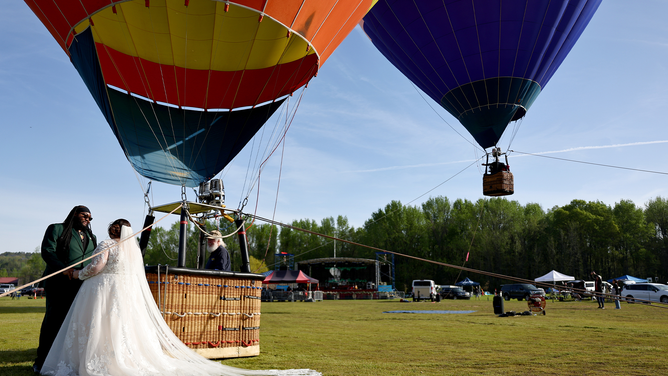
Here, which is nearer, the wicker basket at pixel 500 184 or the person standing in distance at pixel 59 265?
the person standing in distance at pixel 59 265

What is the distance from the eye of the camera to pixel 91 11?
6.38 metres

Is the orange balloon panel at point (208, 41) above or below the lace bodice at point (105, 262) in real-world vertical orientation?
above

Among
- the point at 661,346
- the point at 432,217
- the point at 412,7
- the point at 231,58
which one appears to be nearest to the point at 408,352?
the point at 661,346

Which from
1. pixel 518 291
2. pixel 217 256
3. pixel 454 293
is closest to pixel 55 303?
pixel 217 256

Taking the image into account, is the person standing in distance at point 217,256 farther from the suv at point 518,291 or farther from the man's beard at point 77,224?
the suv at point 518,291

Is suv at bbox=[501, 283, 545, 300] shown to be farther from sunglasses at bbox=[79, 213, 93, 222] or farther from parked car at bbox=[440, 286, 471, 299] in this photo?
sunglasses at bbox=[79, 213, 93, 222]

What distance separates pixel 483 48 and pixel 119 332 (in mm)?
Answer: 12366

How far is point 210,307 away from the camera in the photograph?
16.2 feet

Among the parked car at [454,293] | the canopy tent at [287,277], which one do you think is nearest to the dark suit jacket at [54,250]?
the parked car at [454,293]

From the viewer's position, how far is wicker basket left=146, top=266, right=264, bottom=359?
4.57 m

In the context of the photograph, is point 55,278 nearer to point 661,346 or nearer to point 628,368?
point 628,368

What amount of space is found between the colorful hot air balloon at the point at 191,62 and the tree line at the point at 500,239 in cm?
3161

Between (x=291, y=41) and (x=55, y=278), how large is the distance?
475 cm

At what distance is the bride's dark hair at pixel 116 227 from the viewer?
4.17 metres
